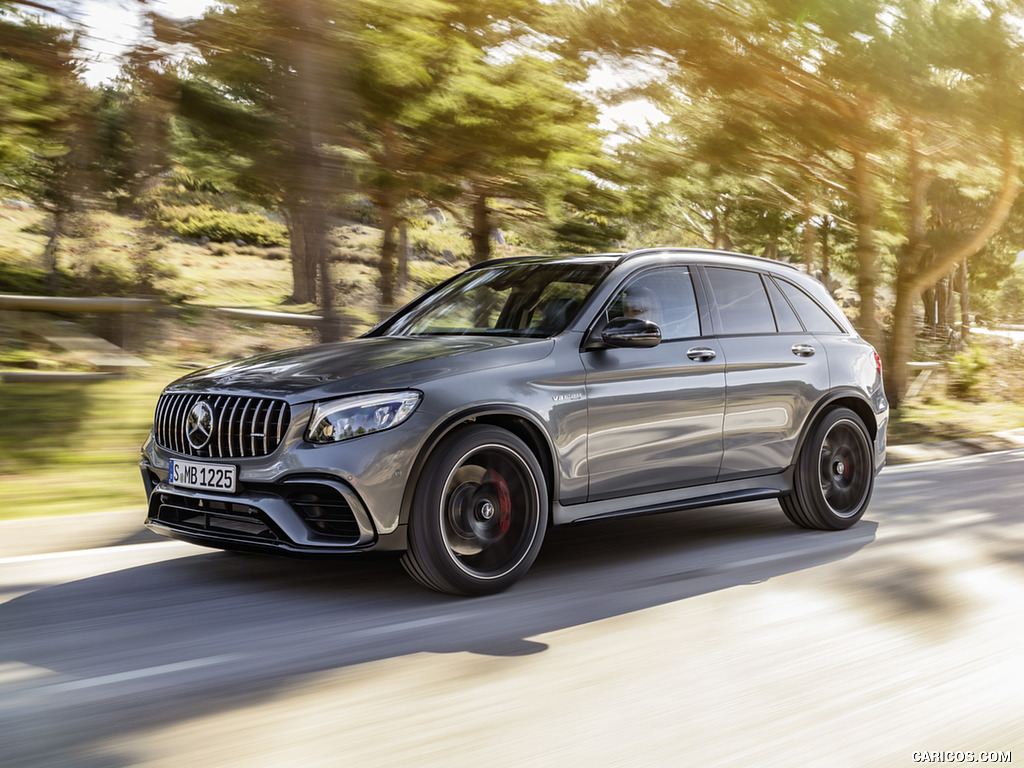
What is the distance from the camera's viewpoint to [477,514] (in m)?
5.12

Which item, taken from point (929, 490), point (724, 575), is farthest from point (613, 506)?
point (929, 490)

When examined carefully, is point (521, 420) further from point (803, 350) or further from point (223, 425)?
point (803, 350)

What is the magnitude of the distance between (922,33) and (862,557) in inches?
417

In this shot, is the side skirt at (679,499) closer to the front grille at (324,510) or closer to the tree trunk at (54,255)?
the front grille at (324,510)

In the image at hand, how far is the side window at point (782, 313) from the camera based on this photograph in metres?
6.96

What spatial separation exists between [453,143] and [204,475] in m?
12.2

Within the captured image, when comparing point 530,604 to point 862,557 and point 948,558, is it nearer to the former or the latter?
point 862,557

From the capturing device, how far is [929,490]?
29.8 ft

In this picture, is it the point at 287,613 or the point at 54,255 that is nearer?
the point at 287,613

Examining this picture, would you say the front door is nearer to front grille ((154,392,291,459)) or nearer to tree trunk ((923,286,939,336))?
front grille ((154,392,291,459))

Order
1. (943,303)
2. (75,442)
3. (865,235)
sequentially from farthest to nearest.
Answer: (943,303), (865,235), (75,442)

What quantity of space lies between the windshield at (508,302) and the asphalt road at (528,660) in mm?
1309

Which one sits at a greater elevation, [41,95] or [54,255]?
[41,95]

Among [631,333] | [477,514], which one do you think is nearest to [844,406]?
[631,333]
